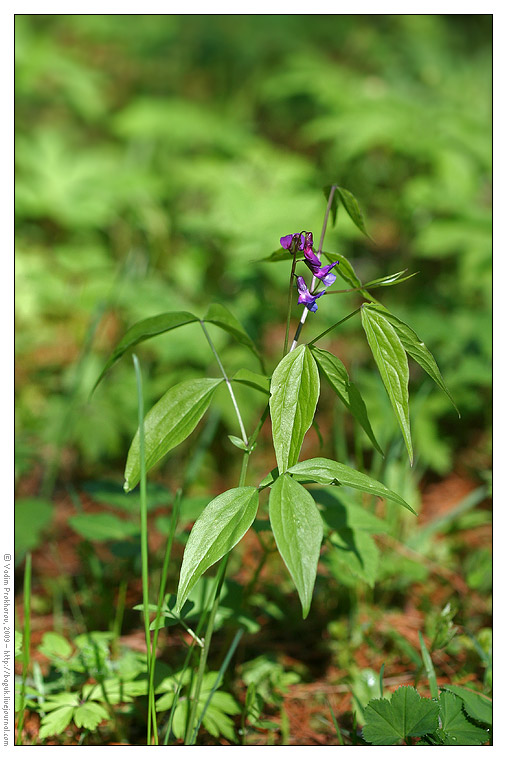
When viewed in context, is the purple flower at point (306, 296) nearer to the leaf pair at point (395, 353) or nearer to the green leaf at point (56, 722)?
the leaf pair at point (395, 353)

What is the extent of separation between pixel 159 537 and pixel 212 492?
0.38 meters

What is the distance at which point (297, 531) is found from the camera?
37.1 inches

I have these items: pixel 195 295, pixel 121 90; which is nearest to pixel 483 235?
pixel 195 295

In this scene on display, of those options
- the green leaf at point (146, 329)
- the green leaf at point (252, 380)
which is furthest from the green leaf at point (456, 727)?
the green leaf at point (146, 329)

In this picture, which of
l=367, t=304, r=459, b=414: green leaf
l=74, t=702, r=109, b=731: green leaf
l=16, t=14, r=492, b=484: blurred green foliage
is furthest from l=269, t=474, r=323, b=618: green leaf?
l=16, t=14, r=492, b=484: blurred green foliage

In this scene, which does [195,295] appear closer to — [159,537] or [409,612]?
[159,537]

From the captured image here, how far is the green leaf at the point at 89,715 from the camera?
1.33m

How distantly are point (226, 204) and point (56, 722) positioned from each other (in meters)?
2.33

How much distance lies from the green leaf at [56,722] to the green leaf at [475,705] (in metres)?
0.87

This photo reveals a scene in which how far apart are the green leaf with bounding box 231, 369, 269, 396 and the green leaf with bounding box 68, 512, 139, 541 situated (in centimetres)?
70

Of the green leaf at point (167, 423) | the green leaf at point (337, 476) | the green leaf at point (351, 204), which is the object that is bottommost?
the green leaf at point (337, 476)

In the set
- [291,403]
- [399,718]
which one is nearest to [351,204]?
[291,403]

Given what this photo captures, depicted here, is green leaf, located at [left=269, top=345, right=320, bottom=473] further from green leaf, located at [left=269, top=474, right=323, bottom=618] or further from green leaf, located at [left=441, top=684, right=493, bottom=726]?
green leaf, located at [left=441, top=684, right=493, bottom=726]

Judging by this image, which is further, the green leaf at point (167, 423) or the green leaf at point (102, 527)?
the green leaf at point (102, 527)
